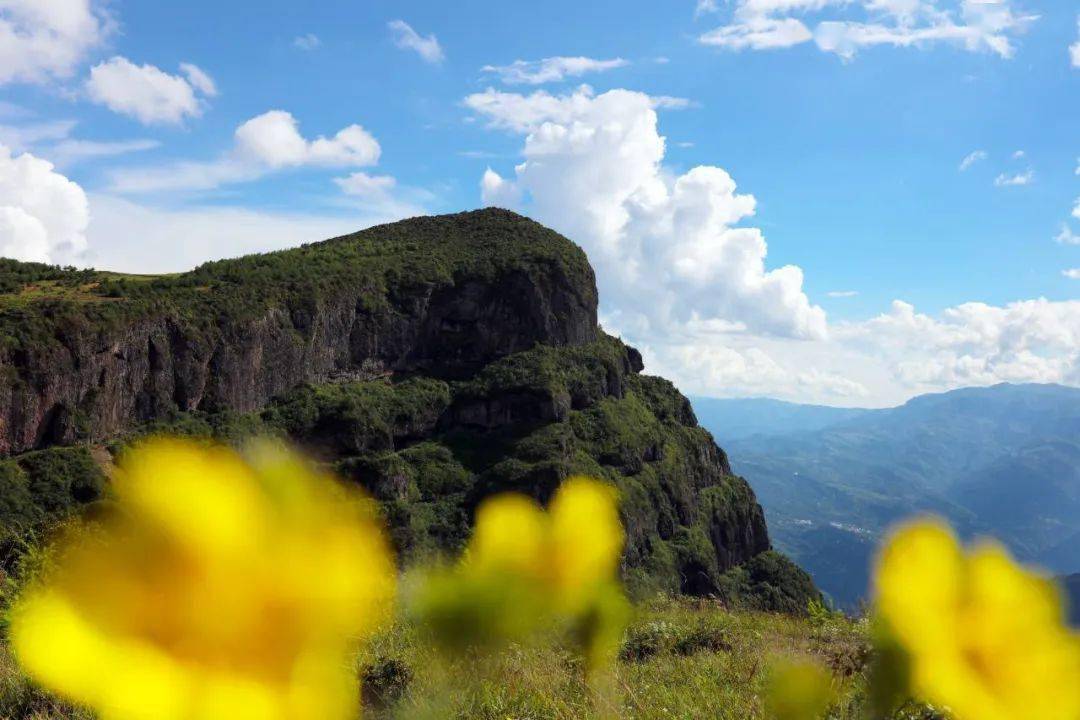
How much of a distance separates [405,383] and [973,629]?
8370 centimetres

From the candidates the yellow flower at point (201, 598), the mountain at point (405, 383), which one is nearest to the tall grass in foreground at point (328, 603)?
the yellow flower at point (201, 598)

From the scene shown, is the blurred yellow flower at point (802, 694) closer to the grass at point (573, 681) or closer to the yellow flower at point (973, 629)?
the grass at point (573, 681)

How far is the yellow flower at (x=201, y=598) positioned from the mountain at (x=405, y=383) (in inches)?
1744

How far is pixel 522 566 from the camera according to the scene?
1059mm

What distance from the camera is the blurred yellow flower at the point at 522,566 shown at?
39.9 inches

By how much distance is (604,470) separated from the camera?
253 feet

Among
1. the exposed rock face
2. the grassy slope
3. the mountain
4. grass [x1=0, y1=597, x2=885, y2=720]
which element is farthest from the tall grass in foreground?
the grassy slope

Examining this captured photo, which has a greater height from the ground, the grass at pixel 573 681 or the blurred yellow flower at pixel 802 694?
the blurred yellow flower at pixel 802 694

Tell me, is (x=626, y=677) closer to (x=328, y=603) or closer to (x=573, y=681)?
(x=573, y=681)

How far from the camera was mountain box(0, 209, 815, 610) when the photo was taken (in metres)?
50.1

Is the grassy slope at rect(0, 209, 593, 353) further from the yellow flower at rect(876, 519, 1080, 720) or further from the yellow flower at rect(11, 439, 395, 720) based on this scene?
the yellow flower at rect(876, 519, 1080, 720)

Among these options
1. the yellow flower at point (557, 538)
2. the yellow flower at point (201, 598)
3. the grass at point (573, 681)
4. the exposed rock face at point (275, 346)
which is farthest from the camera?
the exposed rock face at point (275, 346)

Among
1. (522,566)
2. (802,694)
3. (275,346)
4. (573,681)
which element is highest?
(275,346)

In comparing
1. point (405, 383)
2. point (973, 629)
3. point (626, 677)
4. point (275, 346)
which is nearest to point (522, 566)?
point (973, 629)
